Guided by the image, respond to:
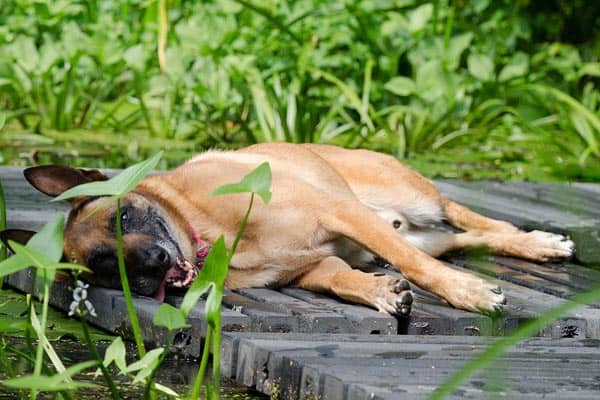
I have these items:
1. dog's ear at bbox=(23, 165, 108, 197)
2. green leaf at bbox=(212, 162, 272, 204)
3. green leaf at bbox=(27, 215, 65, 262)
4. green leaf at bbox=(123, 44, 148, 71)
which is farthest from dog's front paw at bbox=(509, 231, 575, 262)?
green leaf at bbox=(123, 44, 148, 71)

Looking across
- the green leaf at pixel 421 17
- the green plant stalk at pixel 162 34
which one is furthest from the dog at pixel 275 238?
the green leaf at pixel 421 17

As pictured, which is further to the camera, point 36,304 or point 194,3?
point 194,3

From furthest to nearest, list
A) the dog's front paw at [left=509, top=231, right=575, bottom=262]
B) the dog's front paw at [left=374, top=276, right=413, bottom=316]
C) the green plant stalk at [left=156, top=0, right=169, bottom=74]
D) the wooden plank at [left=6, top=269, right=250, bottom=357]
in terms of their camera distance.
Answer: the green plant stalk at [left=156, top=0, right=169, bottom=74]
the dog's front paw at [left=509, top=231, right=575, bottom=262]
the dog's front paw at [left=374, top=276, right=413, bottom=316]
the wooden plank at [left=6, top=269, right=250, bottom=357]

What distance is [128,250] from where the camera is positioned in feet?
13.8

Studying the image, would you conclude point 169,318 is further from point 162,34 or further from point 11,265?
point 162,34

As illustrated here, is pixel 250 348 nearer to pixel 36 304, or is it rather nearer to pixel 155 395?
pixel 155 395

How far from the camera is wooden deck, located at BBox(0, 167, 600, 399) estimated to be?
313 cm

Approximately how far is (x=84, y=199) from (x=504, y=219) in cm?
231

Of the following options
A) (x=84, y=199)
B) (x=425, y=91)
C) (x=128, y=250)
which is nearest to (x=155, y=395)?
(x=128, y=250)

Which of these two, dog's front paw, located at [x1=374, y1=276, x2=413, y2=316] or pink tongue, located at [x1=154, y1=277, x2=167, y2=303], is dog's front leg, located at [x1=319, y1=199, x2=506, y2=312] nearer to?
dog's front paw, located at [x1=374, y1=276, x2=413, y2=316]

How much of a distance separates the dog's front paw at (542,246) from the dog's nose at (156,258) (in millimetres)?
1652

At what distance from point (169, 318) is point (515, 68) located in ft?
23.2

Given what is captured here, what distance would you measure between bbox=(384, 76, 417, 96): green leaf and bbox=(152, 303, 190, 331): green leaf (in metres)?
6.19

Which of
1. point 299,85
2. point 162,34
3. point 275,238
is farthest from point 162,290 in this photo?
point 162,34
